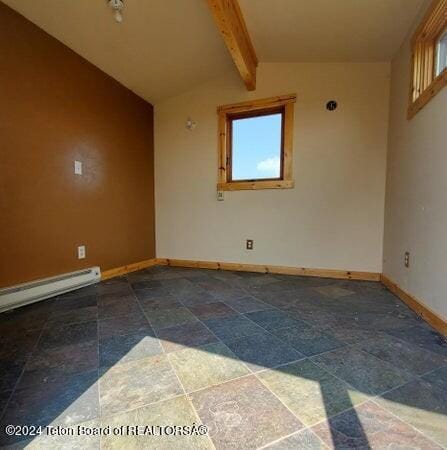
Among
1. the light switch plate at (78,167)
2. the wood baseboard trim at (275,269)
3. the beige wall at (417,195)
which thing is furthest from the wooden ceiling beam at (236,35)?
the wood baseboard trim at (275,269)

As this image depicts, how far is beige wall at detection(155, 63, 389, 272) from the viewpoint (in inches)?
106

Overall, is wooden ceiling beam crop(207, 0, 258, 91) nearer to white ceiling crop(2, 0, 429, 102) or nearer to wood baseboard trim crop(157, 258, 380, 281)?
white ceiling crop(2, 0, 429, 102)

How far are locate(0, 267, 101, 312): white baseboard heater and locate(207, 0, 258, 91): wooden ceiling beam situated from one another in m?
2.40

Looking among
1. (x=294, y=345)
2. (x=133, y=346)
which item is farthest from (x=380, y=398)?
(x=133, y=346)

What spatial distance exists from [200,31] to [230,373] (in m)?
2.74

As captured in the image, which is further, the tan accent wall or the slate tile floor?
the tan accent wall

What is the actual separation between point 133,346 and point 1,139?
175 centimetres

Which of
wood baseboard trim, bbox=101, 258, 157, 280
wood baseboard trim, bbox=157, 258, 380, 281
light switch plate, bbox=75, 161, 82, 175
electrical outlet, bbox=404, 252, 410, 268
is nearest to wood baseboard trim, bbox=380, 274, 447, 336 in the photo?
electrical outlet, bbox=404, 252, 410, 268

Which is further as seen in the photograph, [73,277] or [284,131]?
[284,131]

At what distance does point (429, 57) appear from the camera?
1.88m

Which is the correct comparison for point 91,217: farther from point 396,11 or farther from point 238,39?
point 396,11

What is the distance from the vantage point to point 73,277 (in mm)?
2363

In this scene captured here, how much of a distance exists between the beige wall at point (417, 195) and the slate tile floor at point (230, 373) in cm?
28

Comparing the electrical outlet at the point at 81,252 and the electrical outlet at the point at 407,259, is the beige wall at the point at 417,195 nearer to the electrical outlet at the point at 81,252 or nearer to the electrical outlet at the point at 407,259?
the electrical outlet at the point at 407,259
